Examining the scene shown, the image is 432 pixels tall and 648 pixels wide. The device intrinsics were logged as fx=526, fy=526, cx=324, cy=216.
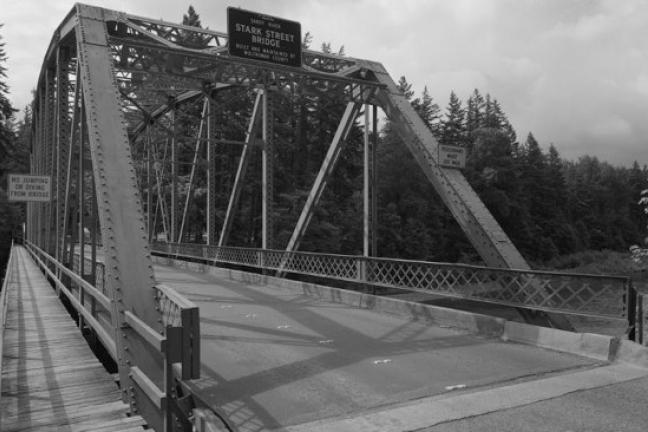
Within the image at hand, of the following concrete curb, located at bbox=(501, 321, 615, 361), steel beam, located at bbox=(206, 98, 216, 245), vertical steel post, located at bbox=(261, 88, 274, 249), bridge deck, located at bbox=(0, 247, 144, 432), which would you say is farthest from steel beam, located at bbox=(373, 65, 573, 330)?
steel beam, located at bbox=(206, 98, 216, 245)

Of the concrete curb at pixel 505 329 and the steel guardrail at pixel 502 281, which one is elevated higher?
the steel guardrail at pixel 502 281

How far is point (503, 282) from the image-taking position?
752cm

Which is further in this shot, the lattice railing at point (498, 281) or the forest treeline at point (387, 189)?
the forest treeline at point (387, 189)

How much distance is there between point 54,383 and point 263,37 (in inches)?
327

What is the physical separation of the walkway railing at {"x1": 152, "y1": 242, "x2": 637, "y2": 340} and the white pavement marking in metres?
0.94

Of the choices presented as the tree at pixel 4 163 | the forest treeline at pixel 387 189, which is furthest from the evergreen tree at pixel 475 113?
the tree at pixel 4 163

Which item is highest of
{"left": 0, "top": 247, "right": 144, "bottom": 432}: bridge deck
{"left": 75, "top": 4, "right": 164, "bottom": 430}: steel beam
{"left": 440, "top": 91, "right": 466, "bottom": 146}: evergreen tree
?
{"left": 440, "top": 91, "right": 466, "bottom": 146}: evergreen tree

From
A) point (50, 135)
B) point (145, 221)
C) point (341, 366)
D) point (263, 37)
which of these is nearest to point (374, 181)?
point (263, 37)

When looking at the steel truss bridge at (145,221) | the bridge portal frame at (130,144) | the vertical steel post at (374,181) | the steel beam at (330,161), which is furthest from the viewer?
the steel beam at (330,161)

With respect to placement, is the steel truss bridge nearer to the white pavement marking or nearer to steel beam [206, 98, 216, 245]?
steel beam [206, 98, 216, 245]

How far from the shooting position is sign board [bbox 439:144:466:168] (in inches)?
410

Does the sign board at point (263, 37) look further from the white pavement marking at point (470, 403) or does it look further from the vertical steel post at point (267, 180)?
the white pavement marking at point (470, 403)

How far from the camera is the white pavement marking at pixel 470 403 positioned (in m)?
3.99

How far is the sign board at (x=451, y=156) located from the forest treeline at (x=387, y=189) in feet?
11.8
